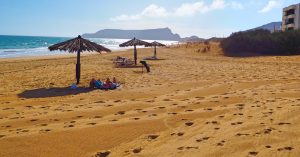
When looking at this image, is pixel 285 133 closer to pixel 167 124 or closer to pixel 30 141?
pixel 167 124

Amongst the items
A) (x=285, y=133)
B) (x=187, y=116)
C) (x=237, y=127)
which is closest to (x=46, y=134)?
(x=187, y=116)

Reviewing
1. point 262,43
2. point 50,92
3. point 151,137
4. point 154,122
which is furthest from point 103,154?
point 262,43

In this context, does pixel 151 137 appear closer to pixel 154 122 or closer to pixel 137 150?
pixel 137 150

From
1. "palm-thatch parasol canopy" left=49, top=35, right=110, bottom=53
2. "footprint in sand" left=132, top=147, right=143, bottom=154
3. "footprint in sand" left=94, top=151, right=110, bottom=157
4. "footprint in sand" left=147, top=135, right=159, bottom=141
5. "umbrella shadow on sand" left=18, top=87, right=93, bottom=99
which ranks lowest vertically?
"footprint in sand" left=94, top=151, right=110, bottom=157

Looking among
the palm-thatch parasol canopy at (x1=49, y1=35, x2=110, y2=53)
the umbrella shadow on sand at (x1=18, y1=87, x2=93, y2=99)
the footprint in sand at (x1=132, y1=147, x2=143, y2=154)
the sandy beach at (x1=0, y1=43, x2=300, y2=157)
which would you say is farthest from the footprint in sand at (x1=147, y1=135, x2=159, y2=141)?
the palm-thatch parasol canopy at (x1=49, y1=35, x2=110, y2=53)

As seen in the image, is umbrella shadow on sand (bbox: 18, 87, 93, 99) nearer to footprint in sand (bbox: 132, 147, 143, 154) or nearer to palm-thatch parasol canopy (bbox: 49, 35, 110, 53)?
palm-thatch parasol canopy (bbox: 49, 35, 110, 53)

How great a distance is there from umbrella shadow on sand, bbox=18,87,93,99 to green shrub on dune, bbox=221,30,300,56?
25810 mm

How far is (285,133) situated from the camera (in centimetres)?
610

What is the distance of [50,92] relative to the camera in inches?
504

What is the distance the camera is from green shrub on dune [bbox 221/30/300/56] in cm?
3478

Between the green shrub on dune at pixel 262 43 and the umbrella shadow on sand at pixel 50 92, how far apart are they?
25810mm

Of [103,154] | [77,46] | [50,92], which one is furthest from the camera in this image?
[77,46]

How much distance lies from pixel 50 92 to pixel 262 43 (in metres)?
28.3

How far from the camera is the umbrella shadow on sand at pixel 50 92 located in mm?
12141
